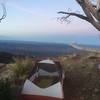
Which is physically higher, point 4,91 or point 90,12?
point 90,12

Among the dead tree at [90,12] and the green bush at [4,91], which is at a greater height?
the dead tree at [90,12]

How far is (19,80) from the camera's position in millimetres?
14281

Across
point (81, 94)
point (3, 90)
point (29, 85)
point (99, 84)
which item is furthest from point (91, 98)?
A: point (3, 90)

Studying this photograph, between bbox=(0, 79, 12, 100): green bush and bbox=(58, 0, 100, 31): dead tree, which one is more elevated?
bbox=(58, 0, 100, 31): dead tree

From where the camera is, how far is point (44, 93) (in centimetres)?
1167

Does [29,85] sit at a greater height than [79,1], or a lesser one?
lesser

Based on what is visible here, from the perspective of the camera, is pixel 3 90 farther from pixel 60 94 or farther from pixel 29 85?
pixel 60 94

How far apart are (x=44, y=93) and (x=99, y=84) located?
3.22m

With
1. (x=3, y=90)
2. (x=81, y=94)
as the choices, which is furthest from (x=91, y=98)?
(x=3, y=90)

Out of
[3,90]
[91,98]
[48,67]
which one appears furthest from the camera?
[48,67]

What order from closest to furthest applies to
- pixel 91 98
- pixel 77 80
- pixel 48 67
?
pixel 91 98, pixel 48 67, pixel 77 80

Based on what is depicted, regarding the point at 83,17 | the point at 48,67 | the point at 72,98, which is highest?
the point at 83,17

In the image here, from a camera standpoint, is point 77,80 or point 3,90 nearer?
point 3,90

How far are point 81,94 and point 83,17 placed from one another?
8.99ft
